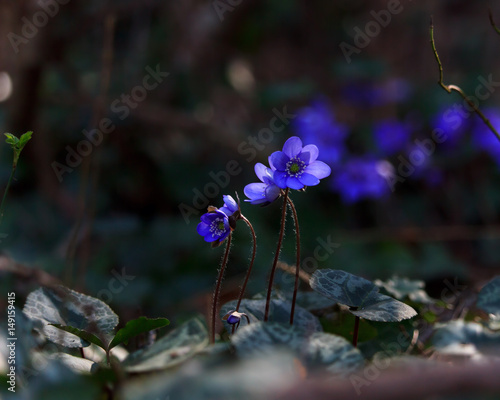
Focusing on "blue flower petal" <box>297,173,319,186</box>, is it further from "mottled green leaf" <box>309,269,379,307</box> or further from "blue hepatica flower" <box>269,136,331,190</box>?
"mottled green leaf" <box>309,269,379,307</box>

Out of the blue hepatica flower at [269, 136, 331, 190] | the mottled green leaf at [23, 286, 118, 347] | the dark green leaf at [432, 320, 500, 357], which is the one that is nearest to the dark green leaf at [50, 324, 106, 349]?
the mottled green leaf at [23, 286, 118, 347]

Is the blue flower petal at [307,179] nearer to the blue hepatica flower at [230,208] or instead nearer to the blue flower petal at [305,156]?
the blue flower petal at [305,156]

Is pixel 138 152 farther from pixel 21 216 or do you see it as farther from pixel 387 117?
pixel 387 117

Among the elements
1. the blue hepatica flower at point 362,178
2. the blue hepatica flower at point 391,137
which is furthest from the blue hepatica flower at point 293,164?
the blue hepatica flower at point 391,137

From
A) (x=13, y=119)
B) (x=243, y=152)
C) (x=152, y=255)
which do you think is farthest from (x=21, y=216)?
(x=243, y=152)

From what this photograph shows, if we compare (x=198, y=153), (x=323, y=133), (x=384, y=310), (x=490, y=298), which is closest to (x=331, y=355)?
(x=384, y=310)

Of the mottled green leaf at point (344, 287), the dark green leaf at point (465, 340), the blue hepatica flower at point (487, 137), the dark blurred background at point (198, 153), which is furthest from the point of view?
the blue hepatica flower at point (487, 137)
